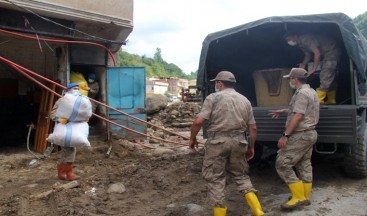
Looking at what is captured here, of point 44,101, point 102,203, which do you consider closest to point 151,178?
point 102,203

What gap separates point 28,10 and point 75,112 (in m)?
2.83

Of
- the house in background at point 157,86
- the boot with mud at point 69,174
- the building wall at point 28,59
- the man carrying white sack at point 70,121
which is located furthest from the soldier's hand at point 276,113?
the house in background at point 157,86

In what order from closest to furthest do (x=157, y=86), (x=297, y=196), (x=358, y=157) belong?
(x=297, y=196) → (x=358, y=157) → (x=157, y=86)

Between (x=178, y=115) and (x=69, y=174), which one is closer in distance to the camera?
(x=69, y=174)

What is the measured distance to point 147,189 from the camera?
527cm

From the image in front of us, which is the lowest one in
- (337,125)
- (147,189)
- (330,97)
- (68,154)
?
(147,189)

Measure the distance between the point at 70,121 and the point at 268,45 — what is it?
12.5 feet

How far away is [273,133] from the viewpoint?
200 inches

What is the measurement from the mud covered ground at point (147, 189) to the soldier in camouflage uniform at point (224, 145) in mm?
478

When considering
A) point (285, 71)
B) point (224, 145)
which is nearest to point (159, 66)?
point (285, 71)

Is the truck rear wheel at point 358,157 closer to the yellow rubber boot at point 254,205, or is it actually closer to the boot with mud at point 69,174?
the yellow rubber boot at point 254,205

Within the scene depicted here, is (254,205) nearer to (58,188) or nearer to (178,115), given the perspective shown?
(58,188)

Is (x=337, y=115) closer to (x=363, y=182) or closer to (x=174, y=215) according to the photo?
(x=363, y=182)

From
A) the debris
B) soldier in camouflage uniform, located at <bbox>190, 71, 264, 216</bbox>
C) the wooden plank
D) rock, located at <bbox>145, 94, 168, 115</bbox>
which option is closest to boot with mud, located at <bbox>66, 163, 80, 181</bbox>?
the debris
